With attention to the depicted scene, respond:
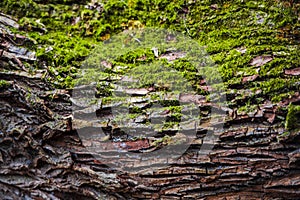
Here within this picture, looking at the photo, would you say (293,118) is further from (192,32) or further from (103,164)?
(103,164)

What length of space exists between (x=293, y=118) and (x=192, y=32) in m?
1.41

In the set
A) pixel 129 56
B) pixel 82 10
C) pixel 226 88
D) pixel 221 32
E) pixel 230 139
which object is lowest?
pixel 230 139

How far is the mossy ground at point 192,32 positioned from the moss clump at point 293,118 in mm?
158

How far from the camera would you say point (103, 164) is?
255 cm

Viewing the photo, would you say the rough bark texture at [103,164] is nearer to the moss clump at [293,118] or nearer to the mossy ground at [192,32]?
the moss clump at [293,118]

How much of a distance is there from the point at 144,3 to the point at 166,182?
80.6 inches

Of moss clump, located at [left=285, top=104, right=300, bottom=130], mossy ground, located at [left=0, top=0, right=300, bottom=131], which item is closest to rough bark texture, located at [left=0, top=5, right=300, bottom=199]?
moss clump, located at [left=285, top=104, right=300, bottom=130]

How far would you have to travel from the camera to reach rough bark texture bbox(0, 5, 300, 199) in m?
2.34

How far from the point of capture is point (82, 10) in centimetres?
357

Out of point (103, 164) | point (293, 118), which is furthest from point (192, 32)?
point (103, 164)

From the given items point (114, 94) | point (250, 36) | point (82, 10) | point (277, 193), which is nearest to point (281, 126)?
point (277, 193)

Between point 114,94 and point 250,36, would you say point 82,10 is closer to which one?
point 114,94

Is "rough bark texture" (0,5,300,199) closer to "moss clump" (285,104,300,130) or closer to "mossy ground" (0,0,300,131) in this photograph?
"moss clump" (285,104,300,130)

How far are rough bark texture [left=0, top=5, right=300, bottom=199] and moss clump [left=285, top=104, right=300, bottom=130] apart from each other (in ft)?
0.24
